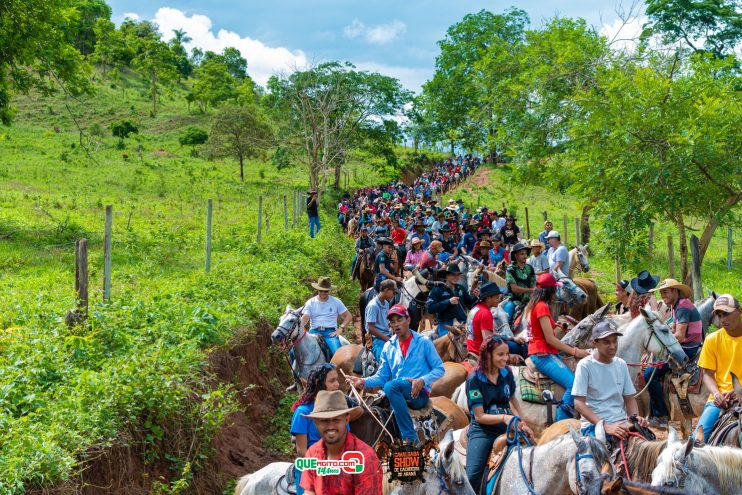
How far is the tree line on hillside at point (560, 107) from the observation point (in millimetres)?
13391

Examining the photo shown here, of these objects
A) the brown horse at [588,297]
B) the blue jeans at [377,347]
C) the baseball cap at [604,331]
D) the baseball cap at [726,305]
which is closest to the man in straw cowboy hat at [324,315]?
the blue jeans at [377,347]

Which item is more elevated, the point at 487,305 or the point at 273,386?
the point at 487,305

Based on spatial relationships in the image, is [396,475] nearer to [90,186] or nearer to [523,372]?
[523,372]

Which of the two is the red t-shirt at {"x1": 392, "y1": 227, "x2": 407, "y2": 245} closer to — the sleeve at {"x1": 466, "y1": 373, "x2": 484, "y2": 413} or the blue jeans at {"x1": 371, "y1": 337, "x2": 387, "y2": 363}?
the blue jeans at {"x1": 371, "y1": 337, "x2": 387, "y2": 363}

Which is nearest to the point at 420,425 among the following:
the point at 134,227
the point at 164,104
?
the point at 134,227

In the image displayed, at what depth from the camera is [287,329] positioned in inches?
326

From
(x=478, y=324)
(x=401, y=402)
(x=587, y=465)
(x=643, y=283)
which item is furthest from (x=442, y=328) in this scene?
(x=587, y=465)

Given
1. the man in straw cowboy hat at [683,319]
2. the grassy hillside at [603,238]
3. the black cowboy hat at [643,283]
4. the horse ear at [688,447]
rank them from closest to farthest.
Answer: the horse ear at [688,447]
the man in straw cowboy hat at [683,319]
the black cowboy hat at [643,283]
the grassy hillside at [603,238]

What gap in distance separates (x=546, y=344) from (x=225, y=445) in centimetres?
387

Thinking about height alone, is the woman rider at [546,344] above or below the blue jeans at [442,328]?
above

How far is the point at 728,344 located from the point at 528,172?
20.7 metres

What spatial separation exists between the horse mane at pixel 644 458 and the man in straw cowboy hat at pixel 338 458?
75.8 inches

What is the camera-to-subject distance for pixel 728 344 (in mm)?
5914

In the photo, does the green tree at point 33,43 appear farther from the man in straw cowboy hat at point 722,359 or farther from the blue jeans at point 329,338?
the man in straw cowboy hat at point 722,359
